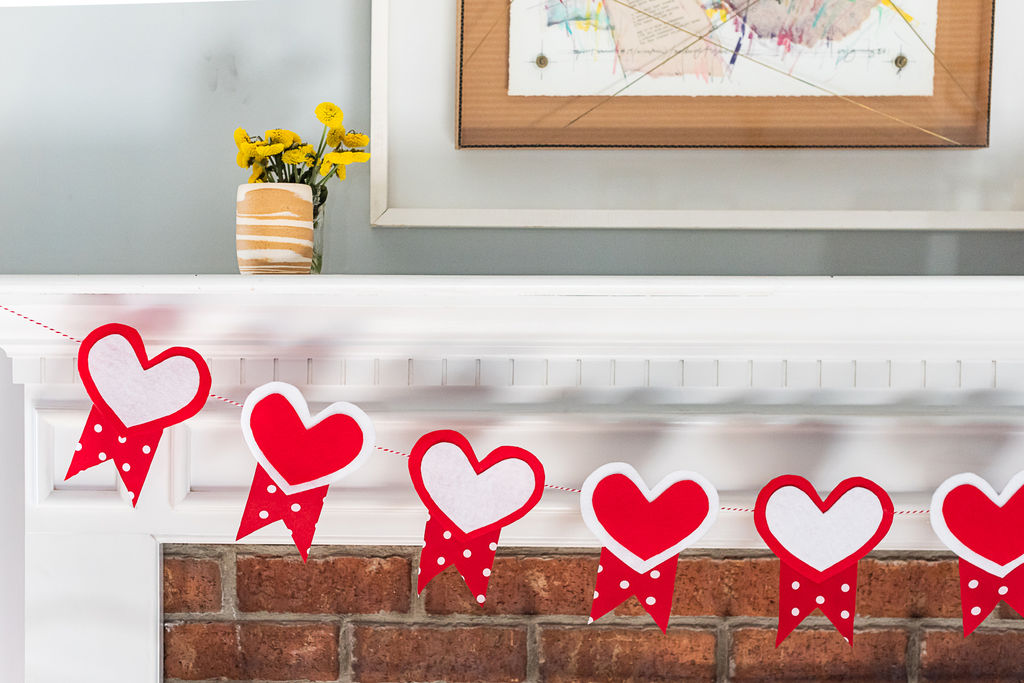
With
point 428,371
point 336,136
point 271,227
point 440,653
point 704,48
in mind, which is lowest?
point 440,653

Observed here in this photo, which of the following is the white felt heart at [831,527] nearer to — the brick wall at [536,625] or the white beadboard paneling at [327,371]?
the brick wall at [536,625]

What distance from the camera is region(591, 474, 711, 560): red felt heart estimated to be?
677 mm

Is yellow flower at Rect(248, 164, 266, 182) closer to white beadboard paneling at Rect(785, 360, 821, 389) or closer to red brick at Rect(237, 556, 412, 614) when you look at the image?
red brick at Rect(237, 556, 412, 614)

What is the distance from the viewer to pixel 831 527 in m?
0.68

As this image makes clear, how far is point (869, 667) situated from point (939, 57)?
0.71 meters

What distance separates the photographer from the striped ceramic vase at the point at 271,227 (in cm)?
71

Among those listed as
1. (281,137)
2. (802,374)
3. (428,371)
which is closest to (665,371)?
(802,374)

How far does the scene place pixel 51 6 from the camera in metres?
0.86

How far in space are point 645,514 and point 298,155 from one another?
0.51 meters

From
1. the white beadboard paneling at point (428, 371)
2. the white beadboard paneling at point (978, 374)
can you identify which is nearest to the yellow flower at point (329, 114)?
the white beadboard paneling at point (428, 371)

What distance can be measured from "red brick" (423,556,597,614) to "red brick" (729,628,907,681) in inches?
7.3

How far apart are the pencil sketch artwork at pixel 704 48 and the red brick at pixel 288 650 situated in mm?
676

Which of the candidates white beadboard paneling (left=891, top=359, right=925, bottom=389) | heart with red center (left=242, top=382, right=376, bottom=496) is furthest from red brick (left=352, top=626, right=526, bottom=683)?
white beadboard paneling (left=891, top=359, right=925, bottom=389)

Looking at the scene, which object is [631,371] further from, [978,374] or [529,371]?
[978,374]
